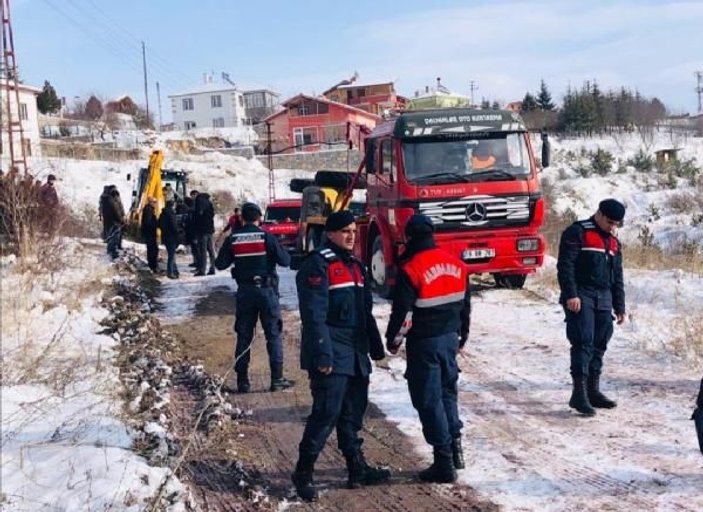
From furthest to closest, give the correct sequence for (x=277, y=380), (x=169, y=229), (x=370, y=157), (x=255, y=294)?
(x=169, y=229) < (x=370, y=157) < (x=277, y=380) < (x=255, y=294)

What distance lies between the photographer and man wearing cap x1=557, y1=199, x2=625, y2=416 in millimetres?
6609

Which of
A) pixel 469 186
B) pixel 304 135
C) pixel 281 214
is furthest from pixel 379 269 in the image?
pixel 304 135

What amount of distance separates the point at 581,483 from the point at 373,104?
63.0 meters

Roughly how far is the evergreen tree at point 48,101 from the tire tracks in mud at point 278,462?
6760 centimetres

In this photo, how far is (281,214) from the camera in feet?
72.9

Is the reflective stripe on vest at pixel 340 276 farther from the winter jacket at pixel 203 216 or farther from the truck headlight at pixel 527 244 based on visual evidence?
the winter jacket at pixel 203 216

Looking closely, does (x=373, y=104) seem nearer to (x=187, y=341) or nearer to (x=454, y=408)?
(x=187, y=341)

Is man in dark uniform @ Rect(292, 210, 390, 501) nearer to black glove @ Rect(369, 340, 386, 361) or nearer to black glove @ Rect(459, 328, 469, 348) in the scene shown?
black glove @ Rect(369, 340, 386, 361)

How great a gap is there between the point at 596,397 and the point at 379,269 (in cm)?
593

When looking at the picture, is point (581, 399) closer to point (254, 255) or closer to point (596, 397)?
point (596, 397)

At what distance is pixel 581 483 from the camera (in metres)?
5.12

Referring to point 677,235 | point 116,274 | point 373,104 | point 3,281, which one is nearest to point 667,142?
point 373,104

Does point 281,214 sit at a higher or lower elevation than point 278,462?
higher

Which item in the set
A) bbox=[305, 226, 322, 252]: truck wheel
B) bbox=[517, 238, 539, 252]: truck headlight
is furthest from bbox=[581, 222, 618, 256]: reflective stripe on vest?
bbox=[305, 226, 322, 252]: truck wheel
